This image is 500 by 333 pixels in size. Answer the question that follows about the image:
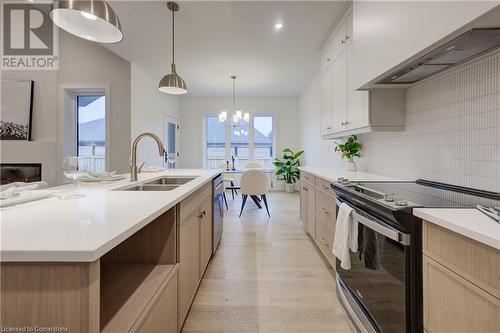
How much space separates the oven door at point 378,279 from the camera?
1.11 m

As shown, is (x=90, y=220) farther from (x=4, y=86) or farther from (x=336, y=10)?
(x=4, y=86)

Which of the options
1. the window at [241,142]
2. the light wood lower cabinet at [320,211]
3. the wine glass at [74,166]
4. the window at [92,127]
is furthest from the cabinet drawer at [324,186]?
the window at [241,142]

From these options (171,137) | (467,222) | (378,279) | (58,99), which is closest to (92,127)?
(58,99)

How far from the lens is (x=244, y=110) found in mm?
7328

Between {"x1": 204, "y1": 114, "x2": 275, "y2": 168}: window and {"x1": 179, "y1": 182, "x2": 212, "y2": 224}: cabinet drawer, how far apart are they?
5177mm

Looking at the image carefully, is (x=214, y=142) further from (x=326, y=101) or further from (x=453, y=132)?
(x=453, y=132)

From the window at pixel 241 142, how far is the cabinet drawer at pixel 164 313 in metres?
6.19

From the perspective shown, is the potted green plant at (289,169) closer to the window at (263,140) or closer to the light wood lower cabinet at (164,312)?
the window at (263,140)

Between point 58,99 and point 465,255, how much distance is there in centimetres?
564

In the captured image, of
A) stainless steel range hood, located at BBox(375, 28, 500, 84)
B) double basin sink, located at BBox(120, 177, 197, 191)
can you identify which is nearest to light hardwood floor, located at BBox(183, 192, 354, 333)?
double basin sink, located at BBox(120, 177, 197, 191)

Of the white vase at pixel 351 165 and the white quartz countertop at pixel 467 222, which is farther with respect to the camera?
the white vase at pixel 351 165

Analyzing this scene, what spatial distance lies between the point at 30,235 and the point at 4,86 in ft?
17.4

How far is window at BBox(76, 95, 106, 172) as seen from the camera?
4609 mm

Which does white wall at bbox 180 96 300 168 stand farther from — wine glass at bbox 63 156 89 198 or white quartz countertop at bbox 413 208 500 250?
white quartz countertop at bbox 413 208 500 250
